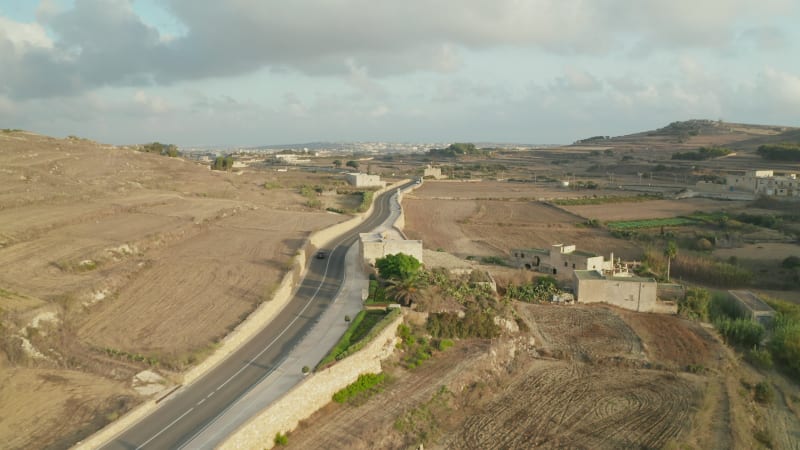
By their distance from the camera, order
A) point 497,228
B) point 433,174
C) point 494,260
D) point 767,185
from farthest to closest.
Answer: point 433,174, point 767,185, point 497,228, point 494,260

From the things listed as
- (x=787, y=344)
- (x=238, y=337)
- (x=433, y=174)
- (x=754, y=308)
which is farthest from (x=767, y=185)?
(x=238, y=337)

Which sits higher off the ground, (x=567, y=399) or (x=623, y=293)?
(x=623, y=293)

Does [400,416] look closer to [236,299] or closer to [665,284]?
[236,299]

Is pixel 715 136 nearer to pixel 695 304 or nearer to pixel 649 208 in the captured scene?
pixel 649 208

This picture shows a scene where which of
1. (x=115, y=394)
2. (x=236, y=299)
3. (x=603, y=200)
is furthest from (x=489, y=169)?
(x=115, y=394)

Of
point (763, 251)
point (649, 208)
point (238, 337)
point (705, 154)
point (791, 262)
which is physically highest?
point (705, 154)

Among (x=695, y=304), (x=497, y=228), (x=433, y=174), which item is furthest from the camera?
(x=433, y=174)

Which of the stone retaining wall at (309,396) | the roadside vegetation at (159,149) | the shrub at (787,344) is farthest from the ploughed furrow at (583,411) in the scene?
the roadside vegetation at (159,149)
